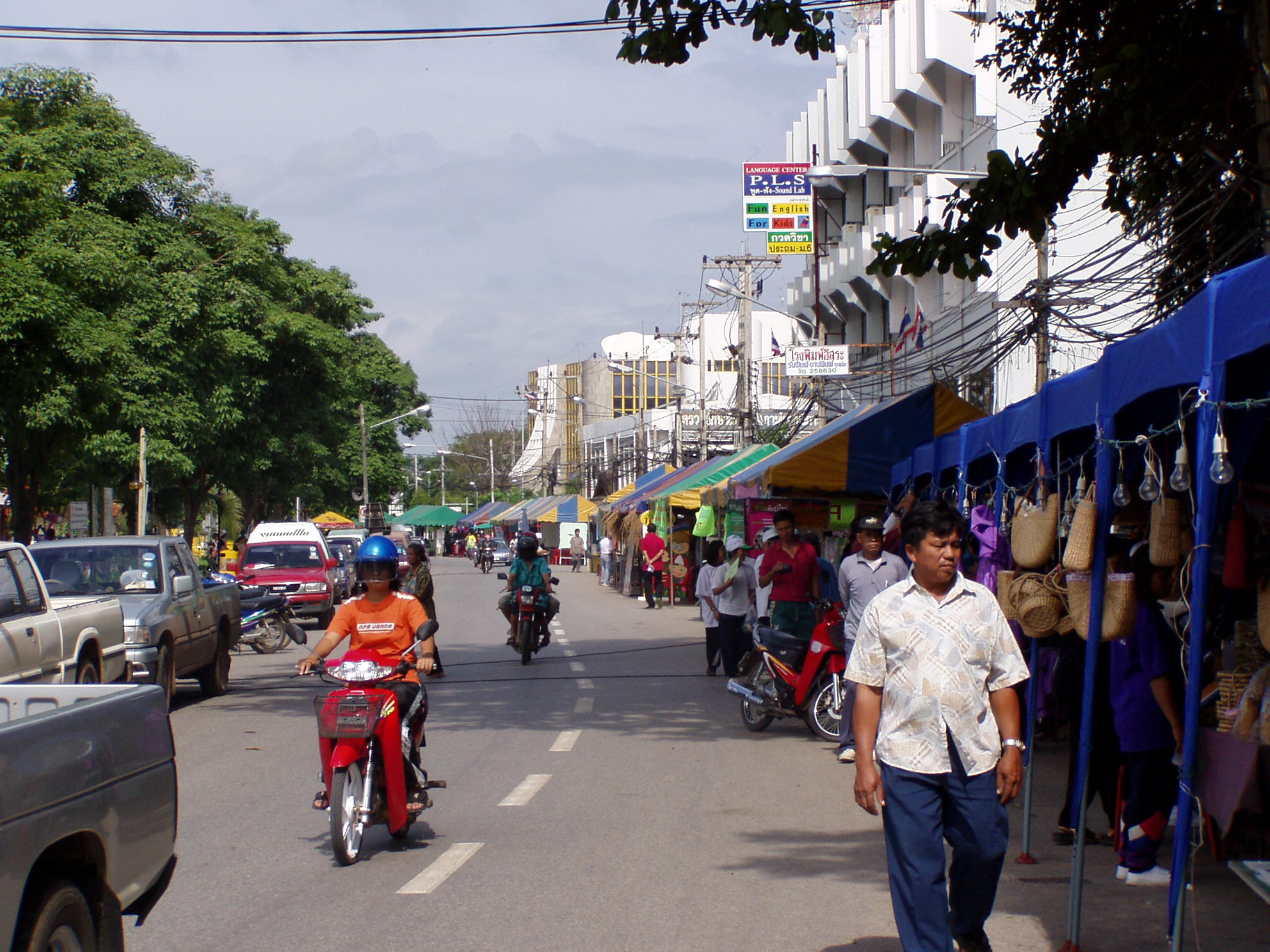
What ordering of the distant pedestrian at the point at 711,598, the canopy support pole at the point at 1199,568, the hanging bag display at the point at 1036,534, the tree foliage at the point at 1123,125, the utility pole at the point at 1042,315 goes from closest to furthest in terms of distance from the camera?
the canopy support pole at the point at 1199,568 → the hanging bag display at the point at 1036,534 → the tree foliage at the point at 1123,125 → the distant pedestrian at the point at 711,598 → the utility pole at the point at 1042,315

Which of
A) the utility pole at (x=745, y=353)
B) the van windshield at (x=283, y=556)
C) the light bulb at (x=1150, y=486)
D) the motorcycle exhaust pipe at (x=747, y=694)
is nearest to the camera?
the light bulb at (x=1150, y=486)

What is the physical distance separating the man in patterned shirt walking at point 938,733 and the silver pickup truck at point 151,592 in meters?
9.38

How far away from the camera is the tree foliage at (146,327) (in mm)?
16938

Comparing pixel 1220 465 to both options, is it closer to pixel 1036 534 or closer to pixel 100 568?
pixel 1036 534

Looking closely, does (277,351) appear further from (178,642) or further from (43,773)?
(43,773)

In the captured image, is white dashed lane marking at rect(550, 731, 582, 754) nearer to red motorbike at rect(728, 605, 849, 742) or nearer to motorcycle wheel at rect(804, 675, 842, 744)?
red motorbike at rect(728, 605, 849, 742)

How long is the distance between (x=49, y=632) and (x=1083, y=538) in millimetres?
7649

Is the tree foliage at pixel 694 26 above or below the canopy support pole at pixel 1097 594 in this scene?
above

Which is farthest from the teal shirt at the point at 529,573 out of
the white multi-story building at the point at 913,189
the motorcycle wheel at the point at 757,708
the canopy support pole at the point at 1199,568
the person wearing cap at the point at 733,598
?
the canopy support pole at the point at 1199,568

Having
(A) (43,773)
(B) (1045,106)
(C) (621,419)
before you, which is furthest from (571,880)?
(C) (621,419)

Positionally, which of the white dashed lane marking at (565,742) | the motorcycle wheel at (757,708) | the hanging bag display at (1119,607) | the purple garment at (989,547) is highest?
the purple garment at (989,547)

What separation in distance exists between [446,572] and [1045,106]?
115ft

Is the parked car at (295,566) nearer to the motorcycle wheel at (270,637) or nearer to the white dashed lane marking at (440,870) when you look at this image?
the motorcycle wheel at (270,637)

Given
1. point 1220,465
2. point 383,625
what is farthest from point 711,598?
point 1220,465
